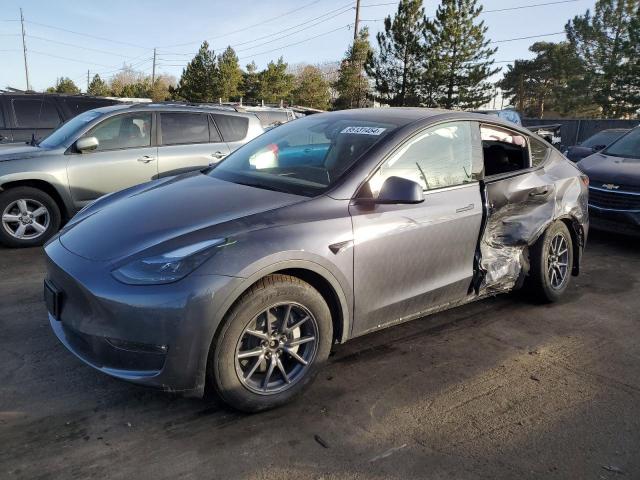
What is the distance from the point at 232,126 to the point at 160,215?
4.93m

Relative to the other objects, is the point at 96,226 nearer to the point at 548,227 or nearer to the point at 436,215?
the point at 436,215

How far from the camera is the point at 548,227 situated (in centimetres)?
445

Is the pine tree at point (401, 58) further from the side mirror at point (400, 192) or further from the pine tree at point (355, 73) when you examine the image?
the side mirror at point (400, 192)

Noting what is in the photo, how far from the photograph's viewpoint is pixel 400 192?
3117 millimetres

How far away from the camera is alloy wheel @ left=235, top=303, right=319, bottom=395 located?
2775mm

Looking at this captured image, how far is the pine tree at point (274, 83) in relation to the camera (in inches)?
1571

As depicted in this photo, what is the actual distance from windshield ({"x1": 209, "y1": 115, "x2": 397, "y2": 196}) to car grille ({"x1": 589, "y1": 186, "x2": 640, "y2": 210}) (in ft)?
14.3

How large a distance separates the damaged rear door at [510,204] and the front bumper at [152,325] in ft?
7.13

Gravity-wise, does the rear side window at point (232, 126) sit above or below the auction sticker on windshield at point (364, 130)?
above

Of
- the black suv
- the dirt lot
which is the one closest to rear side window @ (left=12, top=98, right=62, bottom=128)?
the black suv

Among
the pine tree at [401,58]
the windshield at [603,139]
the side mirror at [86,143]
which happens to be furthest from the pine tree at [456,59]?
the side mirror at [86,143]

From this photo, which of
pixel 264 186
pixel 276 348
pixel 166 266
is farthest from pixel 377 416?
pixel 264 186

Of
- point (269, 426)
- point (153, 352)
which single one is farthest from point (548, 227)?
point (153, 352)

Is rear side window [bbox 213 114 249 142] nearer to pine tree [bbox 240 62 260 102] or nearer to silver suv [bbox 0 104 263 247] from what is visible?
silver suv [bbox 0 104 263 247]
